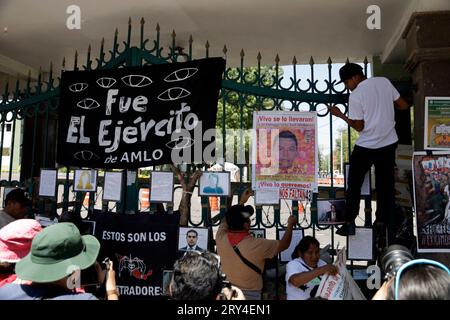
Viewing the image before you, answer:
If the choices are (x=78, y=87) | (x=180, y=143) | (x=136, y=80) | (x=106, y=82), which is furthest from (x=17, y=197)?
(x=180, y=143)

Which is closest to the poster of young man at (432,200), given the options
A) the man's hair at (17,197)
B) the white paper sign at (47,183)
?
the white paper sign at (47,183)

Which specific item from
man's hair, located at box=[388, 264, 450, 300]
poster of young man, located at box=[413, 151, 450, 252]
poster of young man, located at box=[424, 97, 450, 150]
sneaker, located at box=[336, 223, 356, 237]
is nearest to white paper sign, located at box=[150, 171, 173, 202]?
sneaker, located at box=[336, 223, 356, 237]

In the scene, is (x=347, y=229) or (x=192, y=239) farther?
(x=192, y=239)

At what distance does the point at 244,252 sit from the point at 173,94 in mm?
1810

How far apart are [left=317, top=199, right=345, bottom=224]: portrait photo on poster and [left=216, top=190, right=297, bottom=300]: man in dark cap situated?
470 mm

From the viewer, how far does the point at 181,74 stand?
380 cm

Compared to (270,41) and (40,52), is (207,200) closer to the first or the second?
(270,41)

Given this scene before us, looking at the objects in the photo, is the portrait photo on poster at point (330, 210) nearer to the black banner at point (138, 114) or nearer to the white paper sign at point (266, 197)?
the white paper sign at point (266, 197)

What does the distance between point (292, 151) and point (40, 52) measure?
4595 mm

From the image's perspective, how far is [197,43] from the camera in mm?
5359

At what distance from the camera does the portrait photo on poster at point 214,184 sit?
3629 mm

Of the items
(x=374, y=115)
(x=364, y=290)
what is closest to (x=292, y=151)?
(x=374, y=115)

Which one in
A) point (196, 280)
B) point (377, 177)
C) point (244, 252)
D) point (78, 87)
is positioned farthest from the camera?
point (78, 87)

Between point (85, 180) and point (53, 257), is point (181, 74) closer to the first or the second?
point (85, 180)
